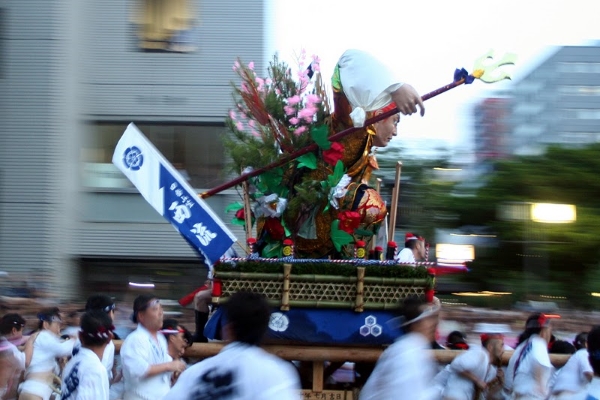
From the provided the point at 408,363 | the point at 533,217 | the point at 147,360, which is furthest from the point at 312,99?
the point at 533,217

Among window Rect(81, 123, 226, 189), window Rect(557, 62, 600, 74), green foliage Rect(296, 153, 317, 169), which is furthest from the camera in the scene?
window Rect(557, 62, 600, 74)

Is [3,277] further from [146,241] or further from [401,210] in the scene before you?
[401,210]

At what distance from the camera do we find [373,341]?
6676 mm

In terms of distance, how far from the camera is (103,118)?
15711 millimetres

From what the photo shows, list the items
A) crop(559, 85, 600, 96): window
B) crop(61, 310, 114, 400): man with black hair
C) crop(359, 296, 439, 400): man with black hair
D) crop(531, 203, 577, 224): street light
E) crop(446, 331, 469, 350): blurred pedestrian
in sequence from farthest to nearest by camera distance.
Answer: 1. crop(559, 85, 600, 96): window
2. crop(531, 203, 577, 224): street light
3. crop(446, 331, 469, 350): blurred pedestrian
4. crop(61, 310, 114, 400): man with black hair
5. crop(359, 296, 439, 400): man with black hair

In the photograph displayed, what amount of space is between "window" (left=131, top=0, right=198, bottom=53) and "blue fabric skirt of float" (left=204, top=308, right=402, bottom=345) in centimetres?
997

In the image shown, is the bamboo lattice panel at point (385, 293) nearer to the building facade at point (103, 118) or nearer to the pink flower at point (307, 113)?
the pink flower at point (307, 113)

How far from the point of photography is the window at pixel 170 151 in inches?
615

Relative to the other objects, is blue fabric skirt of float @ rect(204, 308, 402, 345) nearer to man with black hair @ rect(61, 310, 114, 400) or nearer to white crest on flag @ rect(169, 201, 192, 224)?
white crest on flag @ rect(169, 201, 192, 224)

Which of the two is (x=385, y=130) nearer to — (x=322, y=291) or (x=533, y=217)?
(x=322, y=291)

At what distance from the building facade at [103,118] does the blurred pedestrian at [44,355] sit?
697 cm

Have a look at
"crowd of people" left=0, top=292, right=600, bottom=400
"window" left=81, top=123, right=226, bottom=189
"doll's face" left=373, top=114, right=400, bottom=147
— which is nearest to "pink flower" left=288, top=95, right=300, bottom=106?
"doll's face" left=373, top=114, right=400, bottom=147

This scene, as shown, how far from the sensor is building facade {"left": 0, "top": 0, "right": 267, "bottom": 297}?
49.1ft

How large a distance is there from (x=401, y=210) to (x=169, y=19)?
682 centimetres
